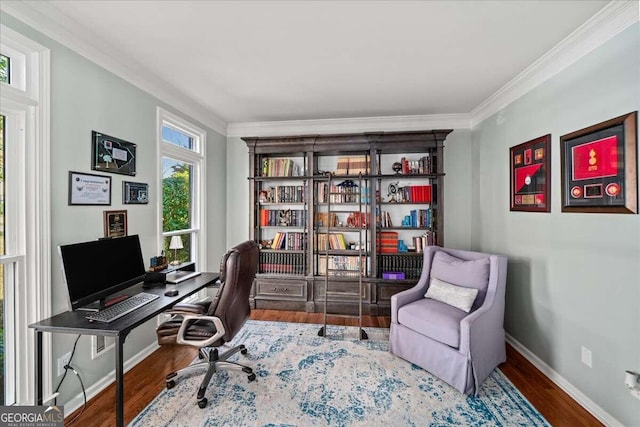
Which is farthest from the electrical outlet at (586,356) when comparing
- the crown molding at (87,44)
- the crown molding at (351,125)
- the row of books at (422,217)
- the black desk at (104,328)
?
the crown molding at (87,44)

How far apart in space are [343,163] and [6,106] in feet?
10.2

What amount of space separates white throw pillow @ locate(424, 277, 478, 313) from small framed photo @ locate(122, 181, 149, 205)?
2.96 m

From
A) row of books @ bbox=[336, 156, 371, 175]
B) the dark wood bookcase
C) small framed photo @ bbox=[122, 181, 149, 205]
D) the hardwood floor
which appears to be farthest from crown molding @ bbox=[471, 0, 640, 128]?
small framed photo @ bbox=[122, 181, 149, 205]

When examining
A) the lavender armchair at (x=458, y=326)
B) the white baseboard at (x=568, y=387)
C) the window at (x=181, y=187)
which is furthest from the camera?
the window at (x=181, y=187)

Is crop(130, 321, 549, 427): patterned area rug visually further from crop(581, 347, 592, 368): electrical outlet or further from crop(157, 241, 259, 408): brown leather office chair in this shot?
crop(581, 347, 592, 368): electrical outlet

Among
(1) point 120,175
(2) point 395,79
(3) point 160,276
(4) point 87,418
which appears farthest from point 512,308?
(1) point 120,175

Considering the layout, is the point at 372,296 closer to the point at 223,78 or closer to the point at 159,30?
the point at 223,78

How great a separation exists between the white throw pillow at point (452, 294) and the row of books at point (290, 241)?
179cm

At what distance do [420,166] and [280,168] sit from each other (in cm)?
196

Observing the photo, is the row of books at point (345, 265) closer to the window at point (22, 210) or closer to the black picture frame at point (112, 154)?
the black picture frame at point (112, 154)

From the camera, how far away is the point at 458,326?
2199 millimetres

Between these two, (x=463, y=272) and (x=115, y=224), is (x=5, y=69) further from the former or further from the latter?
(x=463, y=272)

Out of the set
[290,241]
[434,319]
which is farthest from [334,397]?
[290,241]

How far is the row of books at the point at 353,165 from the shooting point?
3789 millimetres
